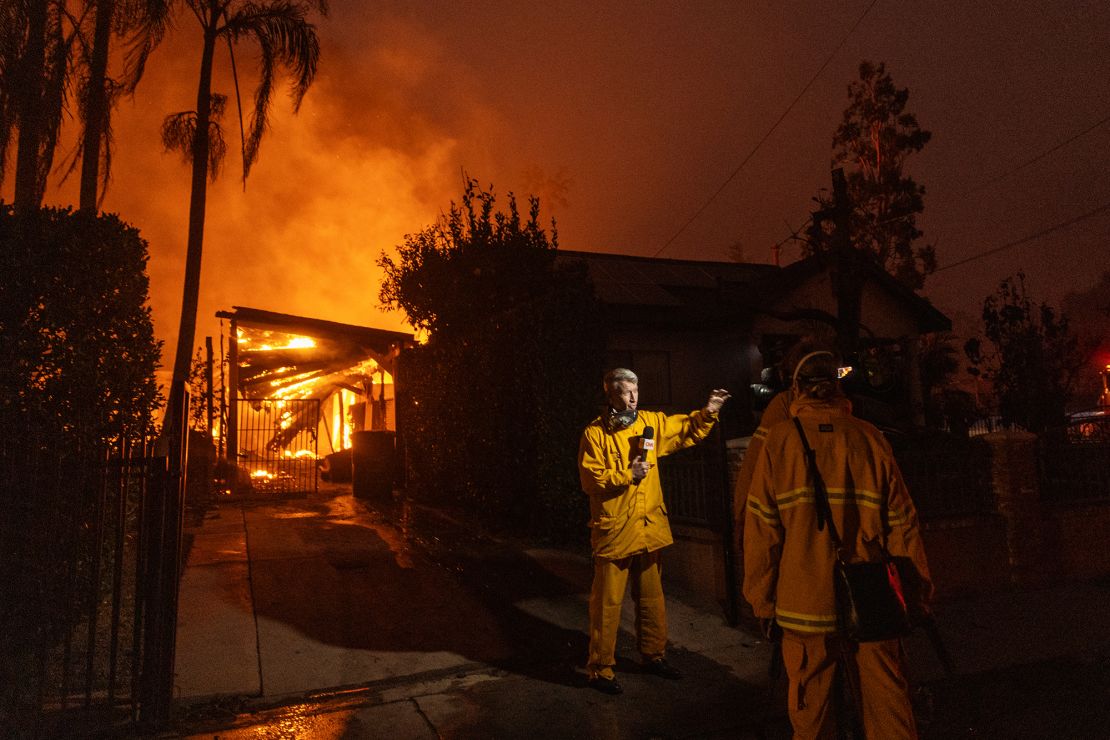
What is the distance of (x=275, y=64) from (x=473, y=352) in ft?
26.9

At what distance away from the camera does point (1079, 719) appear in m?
4.05

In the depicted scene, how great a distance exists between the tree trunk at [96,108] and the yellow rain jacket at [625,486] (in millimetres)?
9348

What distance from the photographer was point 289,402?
558 inches

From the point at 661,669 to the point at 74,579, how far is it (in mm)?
3527

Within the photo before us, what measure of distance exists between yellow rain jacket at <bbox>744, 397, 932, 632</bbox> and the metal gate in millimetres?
11808

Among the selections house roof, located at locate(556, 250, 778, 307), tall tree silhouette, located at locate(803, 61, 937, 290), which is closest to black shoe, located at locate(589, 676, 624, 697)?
house roof, located at locate(556, 250, 778, 307)

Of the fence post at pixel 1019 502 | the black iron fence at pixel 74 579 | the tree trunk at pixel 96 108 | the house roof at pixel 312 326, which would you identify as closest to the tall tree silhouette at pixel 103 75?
the tree trunk at pixel 96 108

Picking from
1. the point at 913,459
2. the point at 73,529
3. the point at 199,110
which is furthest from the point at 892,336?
the point at 73,529

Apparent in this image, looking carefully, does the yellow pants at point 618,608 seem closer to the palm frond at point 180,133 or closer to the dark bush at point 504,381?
the dark bush at point 504,381

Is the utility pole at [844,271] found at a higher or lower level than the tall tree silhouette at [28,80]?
lower

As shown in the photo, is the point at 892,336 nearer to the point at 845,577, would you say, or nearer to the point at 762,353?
the point at 762,353

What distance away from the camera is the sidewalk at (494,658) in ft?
13.4

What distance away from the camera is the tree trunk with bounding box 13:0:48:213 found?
8.45 meters

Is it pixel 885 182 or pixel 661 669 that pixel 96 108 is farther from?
pixel 885 182
